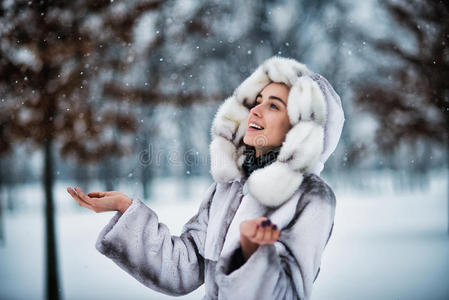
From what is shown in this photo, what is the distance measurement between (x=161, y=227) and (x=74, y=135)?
2.27 metres

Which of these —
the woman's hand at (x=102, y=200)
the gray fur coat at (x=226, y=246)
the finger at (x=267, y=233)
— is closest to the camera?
the finger at (x=267, y=233)

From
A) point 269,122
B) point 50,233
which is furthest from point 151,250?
point 50,233

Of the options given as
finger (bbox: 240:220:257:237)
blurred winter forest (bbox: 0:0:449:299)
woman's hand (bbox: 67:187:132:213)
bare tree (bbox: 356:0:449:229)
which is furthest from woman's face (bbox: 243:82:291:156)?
bare tree (bbox: 356:0:449:229)

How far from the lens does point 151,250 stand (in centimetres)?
136

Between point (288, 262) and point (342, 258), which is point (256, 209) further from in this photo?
point (342, 258)

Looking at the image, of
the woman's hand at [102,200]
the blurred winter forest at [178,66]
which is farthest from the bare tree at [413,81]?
the woman's hand at [102,200]

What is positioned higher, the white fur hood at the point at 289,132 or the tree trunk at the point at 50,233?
the white fur hood at the point at 289,132

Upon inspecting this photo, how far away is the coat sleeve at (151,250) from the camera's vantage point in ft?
4.37

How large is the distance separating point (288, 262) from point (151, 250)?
1.65ft

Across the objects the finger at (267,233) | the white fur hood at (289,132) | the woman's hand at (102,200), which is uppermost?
the white fur hood at (289,132)

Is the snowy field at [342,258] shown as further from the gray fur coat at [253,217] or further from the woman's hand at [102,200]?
the woman's hand at [102,200]

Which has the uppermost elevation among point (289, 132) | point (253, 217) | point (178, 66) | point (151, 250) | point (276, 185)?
point (178, 66)

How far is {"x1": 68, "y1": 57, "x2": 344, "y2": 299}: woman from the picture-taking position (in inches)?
44.8

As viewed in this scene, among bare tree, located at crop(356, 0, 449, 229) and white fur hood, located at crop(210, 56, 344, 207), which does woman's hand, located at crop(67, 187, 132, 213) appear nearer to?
white fur hood, located at crop(210, 56, 344, 207)
